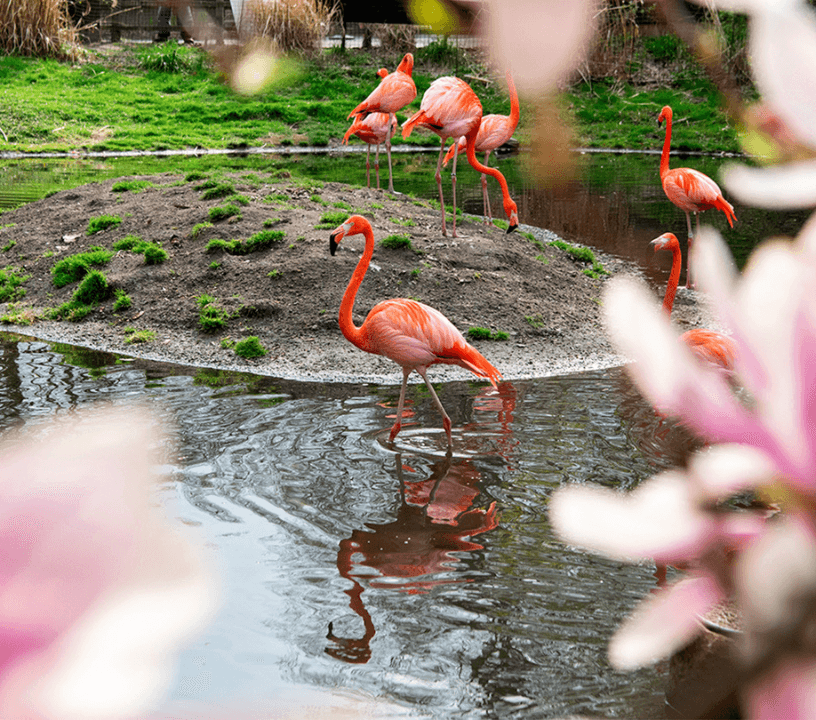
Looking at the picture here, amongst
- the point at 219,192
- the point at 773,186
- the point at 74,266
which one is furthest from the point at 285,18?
the point at 219,192

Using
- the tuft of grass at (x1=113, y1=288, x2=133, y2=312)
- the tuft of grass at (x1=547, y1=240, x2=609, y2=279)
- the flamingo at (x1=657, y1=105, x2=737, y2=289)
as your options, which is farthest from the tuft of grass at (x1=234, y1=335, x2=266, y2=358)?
the flamingo at (x1=657, y1=105, x2=737, y2=289)

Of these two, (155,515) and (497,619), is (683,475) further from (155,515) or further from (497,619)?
(497,619)

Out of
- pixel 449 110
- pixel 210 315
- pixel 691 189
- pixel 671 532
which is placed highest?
pixel 671 532

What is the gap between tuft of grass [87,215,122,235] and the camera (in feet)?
30.2

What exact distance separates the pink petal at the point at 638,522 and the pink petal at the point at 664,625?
0.01 m

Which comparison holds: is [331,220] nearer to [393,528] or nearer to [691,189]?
[691,189]

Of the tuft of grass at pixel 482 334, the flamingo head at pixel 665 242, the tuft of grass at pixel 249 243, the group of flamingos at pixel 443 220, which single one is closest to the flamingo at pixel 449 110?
the group of flamingos at pixel 443 220

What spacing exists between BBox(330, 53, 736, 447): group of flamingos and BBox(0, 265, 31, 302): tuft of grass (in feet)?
12.9

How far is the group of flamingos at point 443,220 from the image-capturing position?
4.96 meters

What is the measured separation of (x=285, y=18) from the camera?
31.2 inches

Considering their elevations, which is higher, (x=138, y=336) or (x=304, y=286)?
(x=304, y=286)

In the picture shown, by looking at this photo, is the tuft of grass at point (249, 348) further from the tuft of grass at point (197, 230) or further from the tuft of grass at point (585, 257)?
the tuft of grass at point (585, 257)

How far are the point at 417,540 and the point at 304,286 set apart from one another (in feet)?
13.6

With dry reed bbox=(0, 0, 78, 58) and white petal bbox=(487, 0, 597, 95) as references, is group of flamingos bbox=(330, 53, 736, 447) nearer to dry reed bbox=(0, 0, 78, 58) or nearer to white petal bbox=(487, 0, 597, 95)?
white petal bbox=(487, 0, 597, 95)
